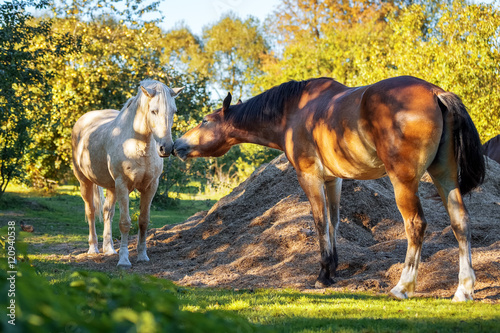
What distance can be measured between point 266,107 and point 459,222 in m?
2.87

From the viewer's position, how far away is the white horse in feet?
24.7

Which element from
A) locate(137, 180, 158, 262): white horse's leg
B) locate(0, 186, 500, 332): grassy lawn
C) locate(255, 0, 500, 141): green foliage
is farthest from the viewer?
locate(255, 0, 500, 141): green foliage

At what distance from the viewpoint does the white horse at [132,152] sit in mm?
7535

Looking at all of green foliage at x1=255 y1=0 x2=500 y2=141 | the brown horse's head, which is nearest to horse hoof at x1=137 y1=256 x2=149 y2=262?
the brown horse's head

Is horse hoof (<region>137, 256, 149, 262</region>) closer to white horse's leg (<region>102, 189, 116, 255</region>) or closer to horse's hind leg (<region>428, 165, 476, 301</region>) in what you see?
white horse's leg (<region>102, 189, 116, 255</region>)

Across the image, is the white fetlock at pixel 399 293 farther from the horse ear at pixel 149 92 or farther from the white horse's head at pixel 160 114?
the horse ear at pixel 149 92

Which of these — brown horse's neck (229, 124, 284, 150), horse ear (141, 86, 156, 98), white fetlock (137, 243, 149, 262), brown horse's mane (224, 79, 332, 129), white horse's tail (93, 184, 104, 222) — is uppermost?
horse ear (141, 86, 156, 98)

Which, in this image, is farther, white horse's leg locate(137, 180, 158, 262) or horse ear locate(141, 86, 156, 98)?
white horse's leg locate(137, 180, 158, 262)

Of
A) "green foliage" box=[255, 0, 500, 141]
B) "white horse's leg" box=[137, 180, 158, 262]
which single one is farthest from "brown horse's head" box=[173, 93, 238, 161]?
"green foliage" box=[255, 0, 500, 141]

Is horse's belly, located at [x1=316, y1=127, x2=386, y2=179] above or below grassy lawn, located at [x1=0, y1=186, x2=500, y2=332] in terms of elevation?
above

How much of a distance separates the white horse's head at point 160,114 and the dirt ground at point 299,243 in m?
1.89

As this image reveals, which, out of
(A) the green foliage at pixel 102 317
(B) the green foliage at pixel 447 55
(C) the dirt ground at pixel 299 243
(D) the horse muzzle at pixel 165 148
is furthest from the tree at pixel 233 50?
(A) the green foliage at pixel 102 317

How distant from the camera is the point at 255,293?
5.64 m

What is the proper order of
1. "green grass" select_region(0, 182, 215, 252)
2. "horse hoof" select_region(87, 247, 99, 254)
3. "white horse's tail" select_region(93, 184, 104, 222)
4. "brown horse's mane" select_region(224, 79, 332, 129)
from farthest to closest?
"green grass" select_region(0, 182, 215, 252) → "white horse's tail" select_region(93, 184, 104, 222) → "horse hoof" select_region(87, 247, 99, 254) → "brown horse's mane" select_region(224, 79, 332, 129)
